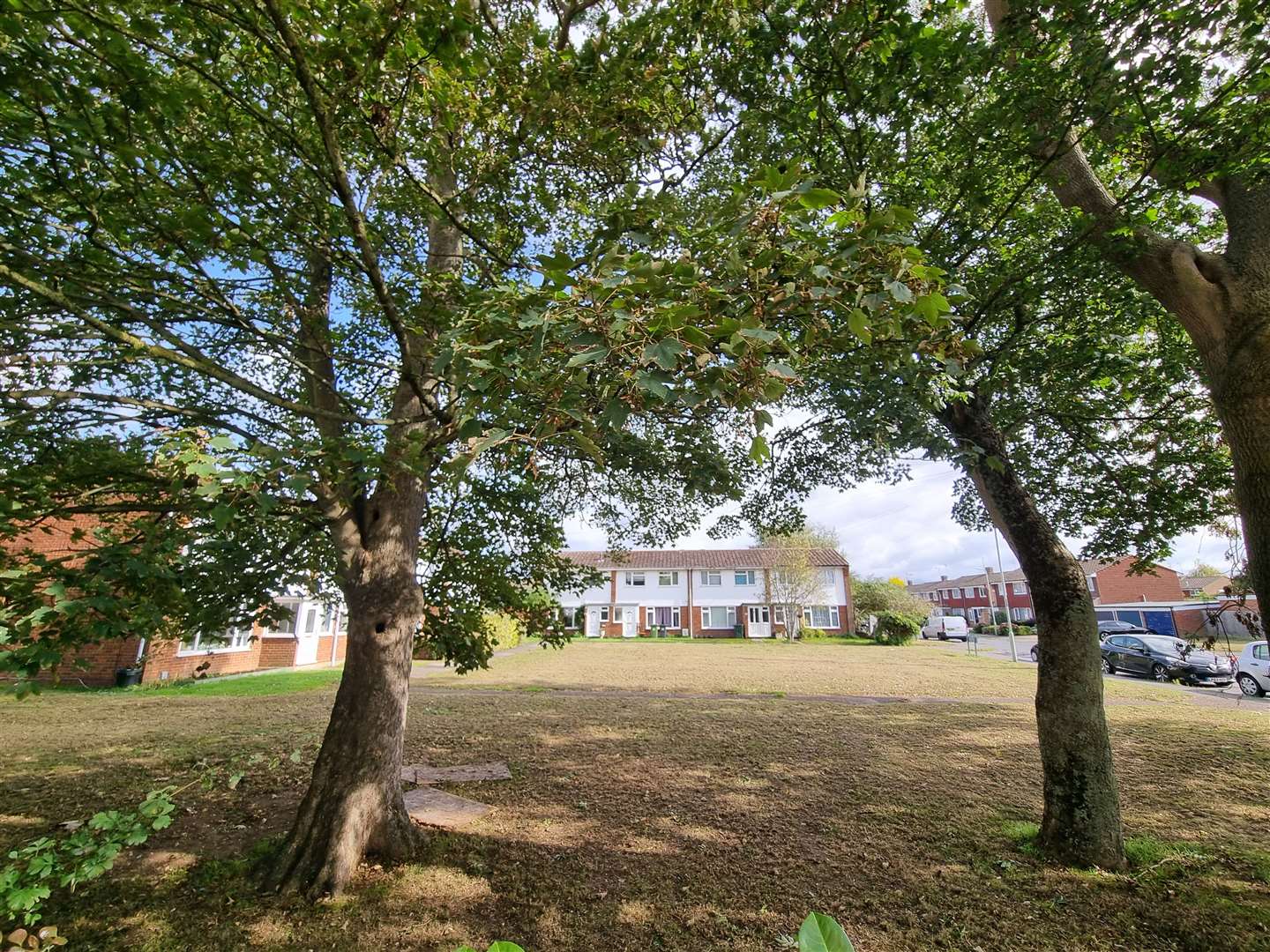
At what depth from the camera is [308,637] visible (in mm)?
22406

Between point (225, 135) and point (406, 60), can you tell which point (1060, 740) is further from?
point (225, 135)

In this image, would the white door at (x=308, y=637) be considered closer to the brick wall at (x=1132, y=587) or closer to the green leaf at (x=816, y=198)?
the green leaf at (x=816, y=198)

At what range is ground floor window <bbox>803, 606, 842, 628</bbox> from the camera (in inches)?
1786

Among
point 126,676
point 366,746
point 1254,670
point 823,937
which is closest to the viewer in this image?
point 823,937

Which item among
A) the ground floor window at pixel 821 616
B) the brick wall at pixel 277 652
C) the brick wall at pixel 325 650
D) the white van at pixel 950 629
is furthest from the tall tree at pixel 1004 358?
the white van at pixel 950 629

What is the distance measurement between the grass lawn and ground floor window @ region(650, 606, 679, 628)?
35.5 metres

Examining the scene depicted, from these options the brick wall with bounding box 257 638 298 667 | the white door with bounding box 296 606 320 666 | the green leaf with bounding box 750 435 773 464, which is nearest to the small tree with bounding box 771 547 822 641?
the white door with bounding box 296 606 320 666

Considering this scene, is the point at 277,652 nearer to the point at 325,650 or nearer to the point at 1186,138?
the point at 325,650

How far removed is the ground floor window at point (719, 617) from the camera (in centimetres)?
4588

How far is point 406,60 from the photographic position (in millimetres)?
3373

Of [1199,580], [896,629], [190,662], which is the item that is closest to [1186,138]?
[190,662]

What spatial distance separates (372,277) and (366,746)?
12.8 ft

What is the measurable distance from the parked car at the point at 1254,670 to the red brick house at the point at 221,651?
73.2ft

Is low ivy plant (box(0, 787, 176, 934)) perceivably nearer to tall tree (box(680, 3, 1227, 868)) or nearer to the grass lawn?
the grass lawn
